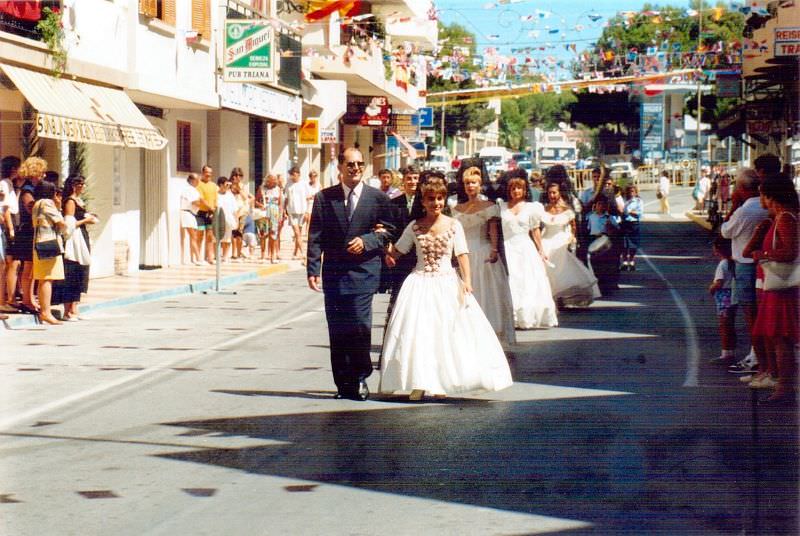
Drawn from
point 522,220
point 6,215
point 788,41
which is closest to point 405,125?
point 788,41

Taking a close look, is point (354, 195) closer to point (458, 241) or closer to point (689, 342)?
point (458, 241)

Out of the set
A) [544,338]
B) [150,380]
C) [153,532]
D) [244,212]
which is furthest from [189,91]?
[153,532]

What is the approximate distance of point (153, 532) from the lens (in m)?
6.41

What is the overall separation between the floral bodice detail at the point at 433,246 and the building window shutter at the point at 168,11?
17.2 meters

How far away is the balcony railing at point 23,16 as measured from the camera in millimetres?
20002

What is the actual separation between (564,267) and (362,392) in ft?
29.7

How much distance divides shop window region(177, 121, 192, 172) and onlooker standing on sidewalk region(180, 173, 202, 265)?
7.14ft

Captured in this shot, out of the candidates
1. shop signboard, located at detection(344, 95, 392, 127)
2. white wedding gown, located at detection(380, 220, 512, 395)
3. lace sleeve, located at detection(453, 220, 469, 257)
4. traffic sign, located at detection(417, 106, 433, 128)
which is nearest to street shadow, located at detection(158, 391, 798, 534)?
white wedding gown, located at detection(380, 220, 512, 395)

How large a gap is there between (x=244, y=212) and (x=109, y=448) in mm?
21376

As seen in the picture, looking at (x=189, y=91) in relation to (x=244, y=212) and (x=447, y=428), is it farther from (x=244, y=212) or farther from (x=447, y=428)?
(x=447, y=428)

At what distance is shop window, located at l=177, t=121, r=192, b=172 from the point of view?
30.8m

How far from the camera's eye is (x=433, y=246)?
10.9 m

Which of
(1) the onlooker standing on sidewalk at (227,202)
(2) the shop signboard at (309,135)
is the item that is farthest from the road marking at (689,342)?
(2) the shop signboard at (309,135)

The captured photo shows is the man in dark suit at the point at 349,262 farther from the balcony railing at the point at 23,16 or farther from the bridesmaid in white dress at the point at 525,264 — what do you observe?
the balcony railing at the point at 23,16
